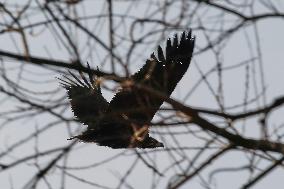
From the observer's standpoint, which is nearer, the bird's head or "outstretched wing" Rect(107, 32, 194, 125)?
"outstretched wing" Rect(107, 32, 194, 125)

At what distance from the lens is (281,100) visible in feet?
7.83

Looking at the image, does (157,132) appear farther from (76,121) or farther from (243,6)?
(243,6)

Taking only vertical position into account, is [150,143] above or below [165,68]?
above

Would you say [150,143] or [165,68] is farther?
[150,143]

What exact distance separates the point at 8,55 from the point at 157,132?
96 centimetres

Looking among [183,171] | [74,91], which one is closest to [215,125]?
[183,171]

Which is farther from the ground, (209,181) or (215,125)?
(215,125)

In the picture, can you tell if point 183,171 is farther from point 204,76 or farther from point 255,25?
point 255,25

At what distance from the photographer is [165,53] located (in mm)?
5363

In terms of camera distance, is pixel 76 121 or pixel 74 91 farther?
pixel 74 91

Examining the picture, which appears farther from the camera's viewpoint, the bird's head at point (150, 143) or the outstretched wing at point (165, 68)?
the bird's head at point (150, 143)

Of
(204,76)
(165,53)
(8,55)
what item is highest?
(165,53)

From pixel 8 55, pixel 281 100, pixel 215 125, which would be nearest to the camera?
pixel 281 100

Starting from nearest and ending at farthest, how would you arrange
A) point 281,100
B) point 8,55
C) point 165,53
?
point 281,100, point 8,55, point 165,53
